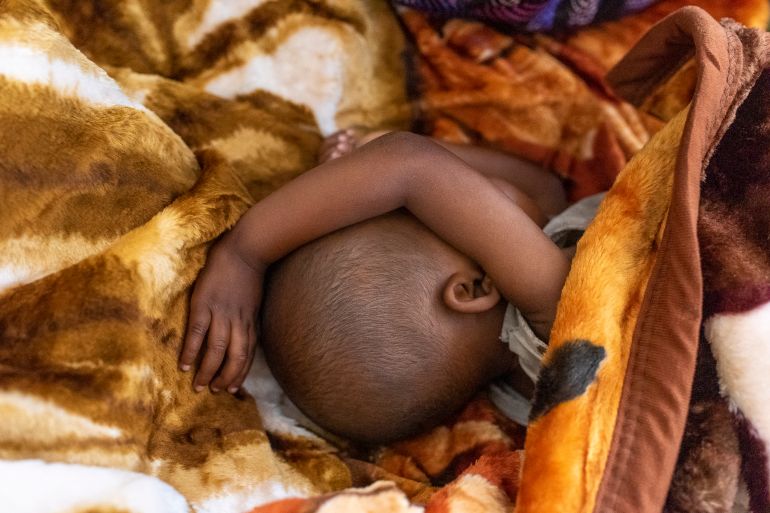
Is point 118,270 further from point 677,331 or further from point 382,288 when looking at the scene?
point 677,331


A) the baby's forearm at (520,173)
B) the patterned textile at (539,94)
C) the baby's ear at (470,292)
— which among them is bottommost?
the baby's ear at (470,292)

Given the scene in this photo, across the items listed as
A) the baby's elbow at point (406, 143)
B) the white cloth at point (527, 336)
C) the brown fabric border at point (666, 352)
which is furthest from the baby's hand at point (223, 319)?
the brown fabric border at point (666, 352)

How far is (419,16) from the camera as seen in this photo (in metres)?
1.15

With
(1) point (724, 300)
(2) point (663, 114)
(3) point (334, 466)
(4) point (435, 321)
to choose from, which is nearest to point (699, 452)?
(1) point (724, 300)

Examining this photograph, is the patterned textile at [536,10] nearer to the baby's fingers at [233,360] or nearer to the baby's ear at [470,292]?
the baby's ear at [470,292]

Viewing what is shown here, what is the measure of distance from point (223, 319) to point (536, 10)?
661mm

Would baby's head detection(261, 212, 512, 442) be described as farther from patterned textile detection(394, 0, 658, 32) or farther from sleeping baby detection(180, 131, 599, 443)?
patterned textile detection(394, 0, 658, 32)

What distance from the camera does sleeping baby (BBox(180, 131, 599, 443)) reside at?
35.1 inches

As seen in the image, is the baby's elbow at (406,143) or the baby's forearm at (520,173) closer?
the baby's elbow at (406,143)

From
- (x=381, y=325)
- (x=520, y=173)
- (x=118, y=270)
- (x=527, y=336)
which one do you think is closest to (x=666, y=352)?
(x=527, y=336)

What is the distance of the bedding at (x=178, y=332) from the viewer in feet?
2.40

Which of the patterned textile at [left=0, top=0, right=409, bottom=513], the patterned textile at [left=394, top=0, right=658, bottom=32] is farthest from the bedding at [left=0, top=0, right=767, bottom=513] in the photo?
the patterned textile at [left=394, top=0, right=658, bottom=32]

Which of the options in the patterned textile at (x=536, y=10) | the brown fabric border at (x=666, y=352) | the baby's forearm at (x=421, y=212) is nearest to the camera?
the brown fabric border at (x=666, y=352)

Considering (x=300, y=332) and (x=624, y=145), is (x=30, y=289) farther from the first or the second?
(x=624, y=145)
